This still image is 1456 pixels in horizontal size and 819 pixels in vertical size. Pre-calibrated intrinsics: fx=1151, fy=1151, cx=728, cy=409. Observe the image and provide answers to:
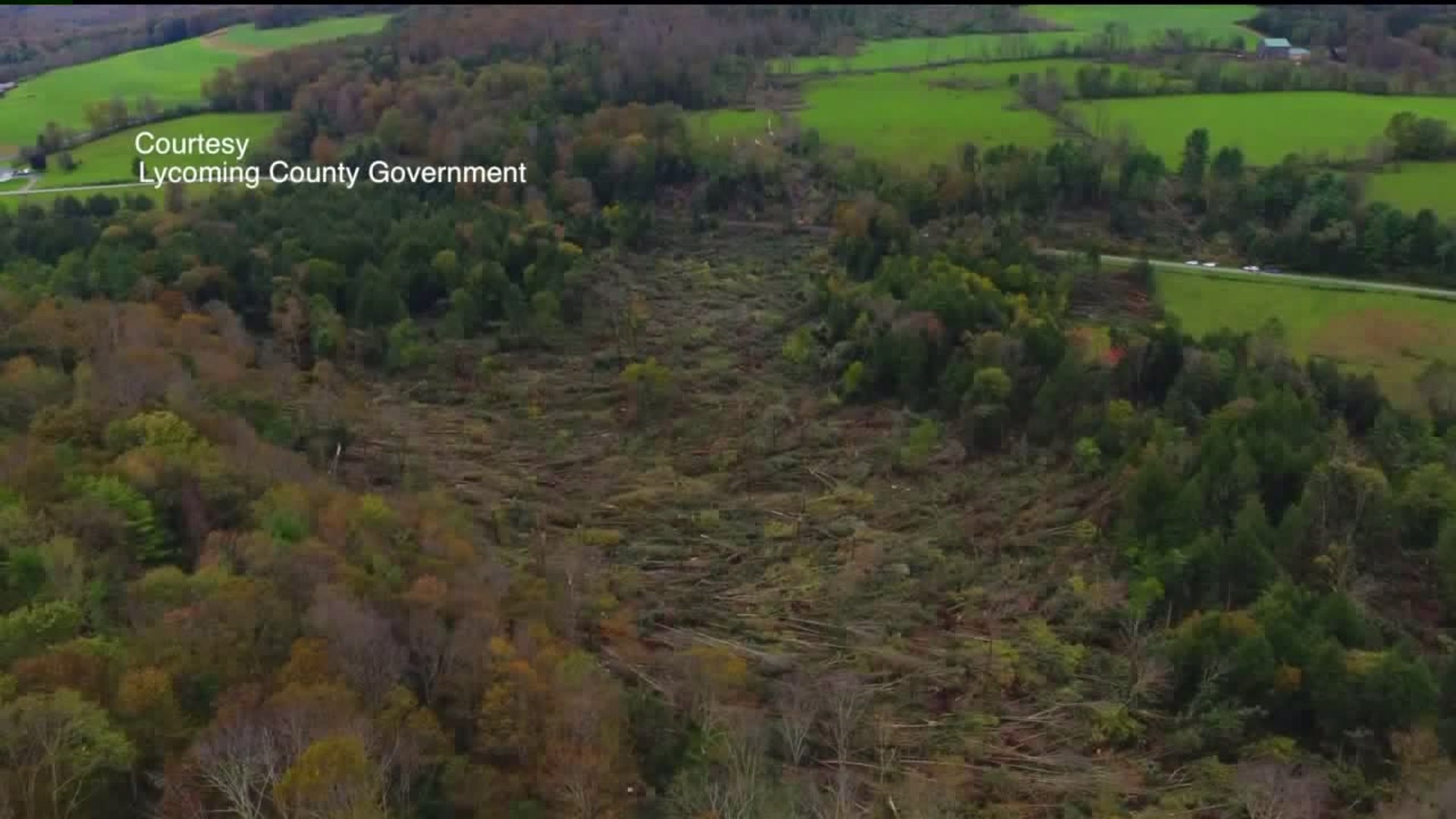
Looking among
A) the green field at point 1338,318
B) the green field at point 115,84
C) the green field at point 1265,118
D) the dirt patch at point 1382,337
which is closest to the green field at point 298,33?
the green field at point 115,84

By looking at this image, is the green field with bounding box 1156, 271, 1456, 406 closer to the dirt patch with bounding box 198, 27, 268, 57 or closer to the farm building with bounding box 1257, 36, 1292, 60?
the farm building with bounding box 1257, 36, 1292, 60

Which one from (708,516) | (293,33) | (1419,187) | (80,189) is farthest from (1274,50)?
(80,189)

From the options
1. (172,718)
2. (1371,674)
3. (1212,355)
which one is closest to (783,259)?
(1212,355)

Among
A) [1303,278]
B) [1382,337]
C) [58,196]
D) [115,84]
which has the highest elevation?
[115,84]

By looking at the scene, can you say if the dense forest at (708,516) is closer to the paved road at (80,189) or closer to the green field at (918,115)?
the paved road at (80,189)

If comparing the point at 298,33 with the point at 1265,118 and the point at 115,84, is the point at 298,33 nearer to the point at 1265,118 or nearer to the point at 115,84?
the point at 115,84

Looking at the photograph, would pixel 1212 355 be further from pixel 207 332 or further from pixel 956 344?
pixel 207 332

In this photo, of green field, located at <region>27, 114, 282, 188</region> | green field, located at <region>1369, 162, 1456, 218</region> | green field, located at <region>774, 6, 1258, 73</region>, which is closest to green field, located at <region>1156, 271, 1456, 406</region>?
green field, located at <region>1369, 162, 1456, 218</region>
